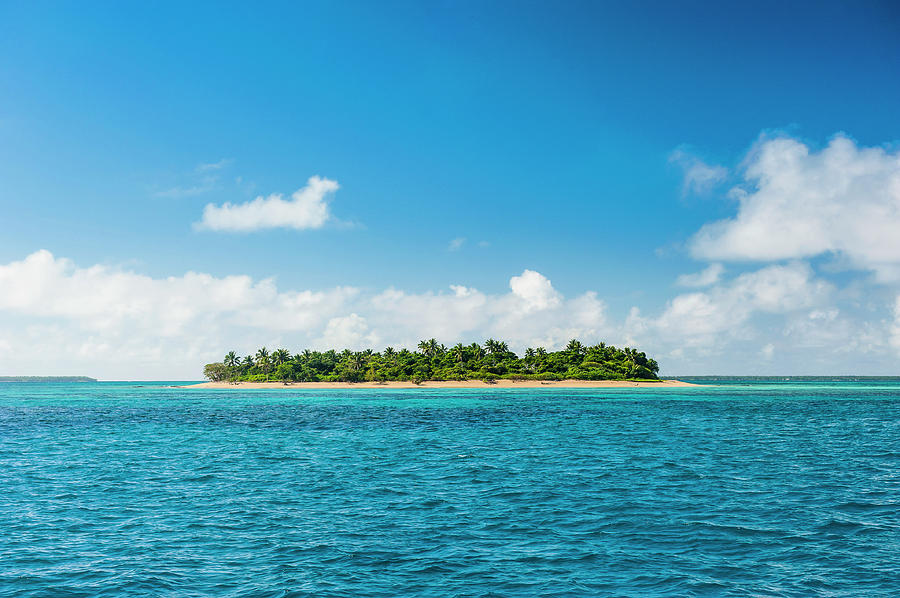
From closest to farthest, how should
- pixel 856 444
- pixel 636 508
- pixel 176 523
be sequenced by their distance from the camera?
pixel 176 523, pixel 636 508, pixel 856 444

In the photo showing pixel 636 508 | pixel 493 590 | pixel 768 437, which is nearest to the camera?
pixel 493 590

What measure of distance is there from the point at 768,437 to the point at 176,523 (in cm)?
4686

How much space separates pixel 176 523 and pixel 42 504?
853 centimetres

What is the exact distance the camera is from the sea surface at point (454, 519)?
50.4ft

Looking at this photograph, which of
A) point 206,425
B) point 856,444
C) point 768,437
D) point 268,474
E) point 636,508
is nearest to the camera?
point 636,508

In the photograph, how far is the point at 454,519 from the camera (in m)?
21.5

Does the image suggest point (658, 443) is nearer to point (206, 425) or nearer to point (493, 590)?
point (493, 590)

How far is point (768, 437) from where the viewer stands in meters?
48.0

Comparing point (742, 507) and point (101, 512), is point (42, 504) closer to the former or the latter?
point (101, 512)

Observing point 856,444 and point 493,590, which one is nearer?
point 493,590

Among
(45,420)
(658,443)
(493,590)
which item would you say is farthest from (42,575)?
(45,420)

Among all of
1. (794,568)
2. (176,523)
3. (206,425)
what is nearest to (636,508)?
(794,568)

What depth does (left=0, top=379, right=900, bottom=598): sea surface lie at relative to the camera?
50.4 ft

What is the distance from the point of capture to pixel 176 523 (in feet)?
69.8
